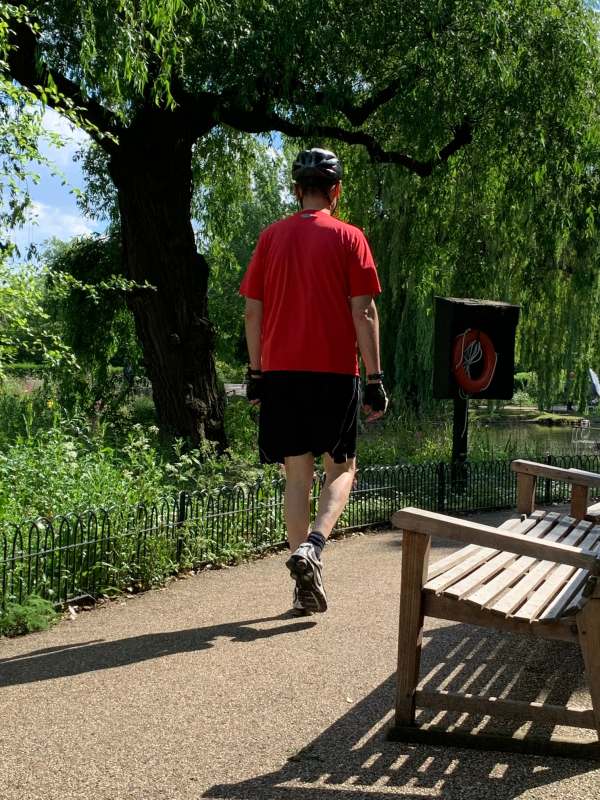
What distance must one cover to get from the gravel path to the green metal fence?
33 centimetres

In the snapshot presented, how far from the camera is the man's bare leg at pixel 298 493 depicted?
4914 millimetres

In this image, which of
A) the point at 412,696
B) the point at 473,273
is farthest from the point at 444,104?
the point at 412,696

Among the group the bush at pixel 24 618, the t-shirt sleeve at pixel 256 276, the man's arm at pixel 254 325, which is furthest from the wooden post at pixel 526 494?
the bush at pixel 24 618

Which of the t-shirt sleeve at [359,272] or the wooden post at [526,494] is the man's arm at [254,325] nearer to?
the t-shirt sleeve at [359,272]

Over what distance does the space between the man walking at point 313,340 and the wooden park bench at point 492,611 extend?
4.08 feet

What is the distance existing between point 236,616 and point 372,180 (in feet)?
40.3

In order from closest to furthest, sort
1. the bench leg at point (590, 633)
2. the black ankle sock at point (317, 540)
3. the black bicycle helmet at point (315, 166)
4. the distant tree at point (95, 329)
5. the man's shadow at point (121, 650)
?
1. the bench leg at point (590, 633)
2. the man's shadow at point (121, 650)
3. the black ankle sock at point (317, 540)
4. the black bicycle helmet at point (315, 166)
5. the distant tree at point (95, 329)

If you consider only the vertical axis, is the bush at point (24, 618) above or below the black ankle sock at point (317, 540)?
below

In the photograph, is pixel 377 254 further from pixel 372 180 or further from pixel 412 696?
pixel 412 696

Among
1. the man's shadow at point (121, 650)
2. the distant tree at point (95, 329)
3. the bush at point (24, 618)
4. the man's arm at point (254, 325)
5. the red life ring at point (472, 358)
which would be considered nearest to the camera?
the man's shadow at point (121, 650)

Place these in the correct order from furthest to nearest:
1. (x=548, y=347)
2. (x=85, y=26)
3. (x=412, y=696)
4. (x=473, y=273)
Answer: (x=548, y=347)
(x=473, y=273)
(x=85, y=26)
(x=412, y=696)

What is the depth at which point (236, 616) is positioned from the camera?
529 cm

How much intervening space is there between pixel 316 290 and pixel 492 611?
209 cm

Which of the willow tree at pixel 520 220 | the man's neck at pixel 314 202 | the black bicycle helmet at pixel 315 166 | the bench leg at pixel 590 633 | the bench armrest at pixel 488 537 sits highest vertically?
the willow tree at pixel 520 220
